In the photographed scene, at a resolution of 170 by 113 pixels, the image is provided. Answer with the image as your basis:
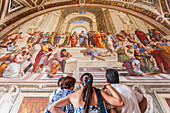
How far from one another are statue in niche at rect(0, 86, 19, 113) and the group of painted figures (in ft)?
2.77

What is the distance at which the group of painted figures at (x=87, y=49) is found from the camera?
14.3ft

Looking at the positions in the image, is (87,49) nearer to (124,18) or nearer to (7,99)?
(7,99)

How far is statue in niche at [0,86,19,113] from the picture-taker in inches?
117

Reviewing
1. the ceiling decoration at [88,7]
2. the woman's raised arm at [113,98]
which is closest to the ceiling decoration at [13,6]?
the ceiling decoration at [88,7]

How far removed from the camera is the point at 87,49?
17.4 ft

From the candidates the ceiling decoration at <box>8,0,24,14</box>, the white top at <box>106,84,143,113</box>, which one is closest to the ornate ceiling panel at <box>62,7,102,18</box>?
the ceiling decoration at <box>8,0,24,14</box>

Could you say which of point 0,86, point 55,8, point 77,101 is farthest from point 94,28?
point 77,101

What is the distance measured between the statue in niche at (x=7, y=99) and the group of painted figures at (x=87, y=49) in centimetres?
84

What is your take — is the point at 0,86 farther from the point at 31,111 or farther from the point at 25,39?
the point at 25,39

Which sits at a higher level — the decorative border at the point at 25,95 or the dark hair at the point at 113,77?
the dark hair at the point at 113,77

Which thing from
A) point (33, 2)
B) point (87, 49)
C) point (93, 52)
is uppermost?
point (33, 2)

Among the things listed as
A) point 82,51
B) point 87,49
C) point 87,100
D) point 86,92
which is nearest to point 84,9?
point 87,49

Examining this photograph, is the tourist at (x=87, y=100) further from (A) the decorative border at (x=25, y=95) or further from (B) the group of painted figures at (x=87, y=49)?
(B) the group of painted figures at (x=87, y=49)

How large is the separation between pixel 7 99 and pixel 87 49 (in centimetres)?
364
